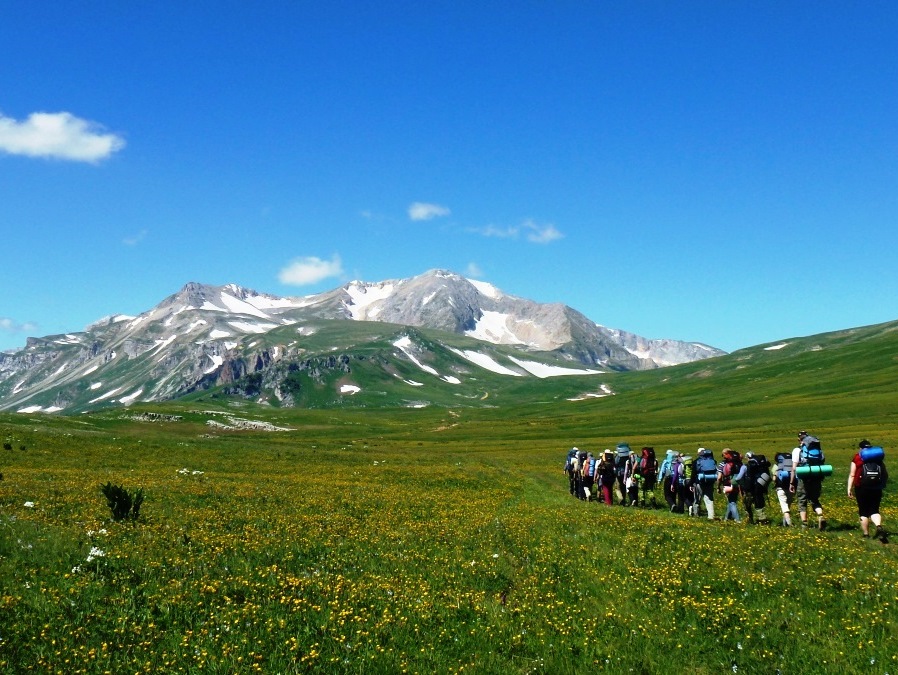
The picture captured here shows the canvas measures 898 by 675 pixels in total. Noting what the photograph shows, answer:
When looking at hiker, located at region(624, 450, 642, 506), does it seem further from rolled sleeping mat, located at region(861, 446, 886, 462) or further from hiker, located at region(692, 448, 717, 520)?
rolled sleeping mat, located at region(861, 446, 886, 462)

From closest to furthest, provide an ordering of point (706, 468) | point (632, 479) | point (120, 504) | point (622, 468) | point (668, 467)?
point (120, 504) → point (706, 468) → point (668, 467) → point (632, 479) → point (622, 468)

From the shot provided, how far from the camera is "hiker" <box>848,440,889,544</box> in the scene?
21.8 meters

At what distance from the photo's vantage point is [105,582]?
44.6 feet

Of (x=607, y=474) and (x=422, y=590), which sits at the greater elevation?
(x=422, y=590)

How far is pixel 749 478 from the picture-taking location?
2775 cm

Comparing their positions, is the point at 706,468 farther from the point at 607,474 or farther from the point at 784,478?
the point at 607,474

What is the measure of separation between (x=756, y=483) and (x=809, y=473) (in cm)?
328

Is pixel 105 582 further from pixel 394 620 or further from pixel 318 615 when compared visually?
pixel 394 620

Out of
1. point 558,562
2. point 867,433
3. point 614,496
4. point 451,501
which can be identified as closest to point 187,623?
point 558,562

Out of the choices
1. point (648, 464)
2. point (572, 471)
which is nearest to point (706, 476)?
point (648, 464)

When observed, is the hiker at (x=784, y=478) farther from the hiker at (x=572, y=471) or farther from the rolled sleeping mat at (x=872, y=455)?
the hiker at (x=572, y=471)

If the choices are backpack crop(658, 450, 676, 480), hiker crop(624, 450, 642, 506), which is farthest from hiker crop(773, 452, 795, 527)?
hiker crop(624, 450, 642, 506)

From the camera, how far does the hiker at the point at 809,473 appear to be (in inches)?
964

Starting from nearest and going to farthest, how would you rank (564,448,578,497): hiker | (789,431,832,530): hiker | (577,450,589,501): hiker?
(789,431,832,530): hiker < (577,450,589,501): hiker < (564,448,578,497): hiker
